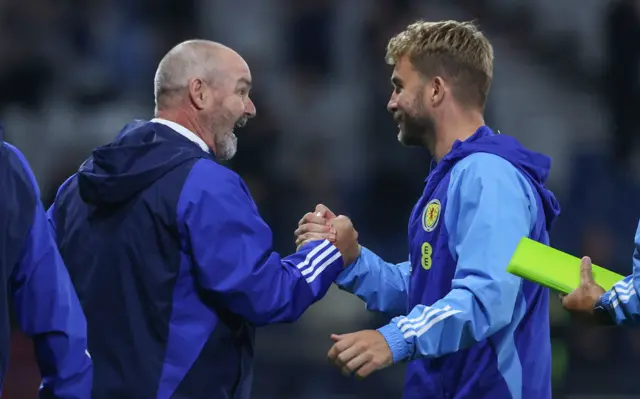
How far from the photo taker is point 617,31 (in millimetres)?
6504

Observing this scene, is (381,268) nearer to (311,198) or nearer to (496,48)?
(311,198)

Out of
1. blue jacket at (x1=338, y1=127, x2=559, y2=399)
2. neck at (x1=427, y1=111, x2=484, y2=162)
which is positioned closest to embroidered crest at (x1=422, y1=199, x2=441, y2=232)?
blue jacket at (x1=338, y1=127, x2=559, y2=399)

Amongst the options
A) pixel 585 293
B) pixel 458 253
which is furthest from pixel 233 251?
pixel 585 293

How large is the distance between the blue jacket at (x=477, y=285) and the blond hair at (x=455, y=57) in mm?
178

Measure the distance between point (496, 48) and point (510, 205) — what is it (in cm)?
418

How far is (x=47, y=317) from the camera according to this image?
208cm

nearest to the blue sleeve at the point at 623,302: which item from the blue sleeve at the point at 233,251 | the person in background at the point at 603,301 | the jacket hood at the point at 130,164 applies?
the person in background at the point at 603,301

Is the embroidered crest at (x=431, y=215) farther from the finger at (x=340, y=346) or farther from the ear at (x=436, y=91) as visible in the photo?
the finger at (x=340, y=346)

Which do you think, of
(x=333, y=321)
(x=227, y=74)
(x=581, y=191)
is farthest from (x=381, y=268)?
(x=581, y=191)

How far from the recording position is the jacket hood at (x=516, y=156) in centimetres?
274

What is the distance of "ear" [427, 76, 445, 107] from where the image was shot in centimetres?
297

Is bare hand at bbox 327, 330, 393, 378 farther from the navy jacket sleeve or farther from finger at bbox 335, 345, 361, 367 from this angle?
the navy jacket sleeve

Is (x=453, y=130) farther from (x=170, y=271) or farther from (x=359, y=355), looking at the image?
(x=170, y=271)

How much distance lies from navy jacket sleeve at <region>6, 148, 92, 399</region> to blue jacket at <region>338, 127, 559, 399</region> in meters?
0.78
